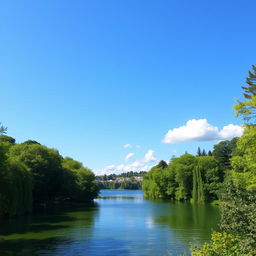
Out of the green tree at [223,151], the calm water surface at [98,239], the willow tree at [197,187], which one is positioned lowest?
the calm water surface at [98,239]

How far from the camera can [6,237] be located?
103 ft

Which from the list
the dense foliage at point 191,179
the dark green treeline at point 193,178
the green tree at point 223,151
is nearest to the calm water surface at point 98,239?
the dark green treeline at point 193,178

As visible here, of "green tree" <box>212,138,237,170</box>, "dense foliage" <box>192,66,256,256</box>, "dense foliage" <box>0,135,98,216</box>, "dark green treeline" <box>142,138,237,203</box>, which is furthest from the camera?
"green tree" <box>212,138,237,170</box>

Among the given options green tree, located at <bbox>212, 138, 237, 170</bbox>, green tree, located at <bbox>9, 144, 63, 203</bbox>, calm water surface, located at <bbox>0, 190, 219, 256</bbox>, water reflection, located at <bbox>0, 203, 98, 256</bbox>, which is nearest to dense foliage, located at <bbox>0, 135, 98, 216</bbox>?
green tree, located at <bbox>9, 144, 63, 203</bbox>

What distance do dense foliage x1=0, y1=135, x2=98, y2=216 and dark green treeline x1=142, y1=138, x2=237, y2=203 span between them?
83.0ft

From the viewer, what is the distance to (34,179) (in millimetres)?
65375

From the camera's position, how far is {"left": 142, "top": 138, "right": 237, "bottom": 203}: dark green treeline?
8869 centimetres

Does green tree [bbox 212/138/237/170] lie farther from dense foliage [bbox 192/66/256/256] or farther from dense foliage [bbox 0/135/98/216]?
dense foliage [bbox 192/66/256/256]

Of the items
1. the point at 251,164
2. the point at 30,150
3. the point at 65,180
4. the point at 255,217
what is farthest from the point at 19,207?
the point at 255,217

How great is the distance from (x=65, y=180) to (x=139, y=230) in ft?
156

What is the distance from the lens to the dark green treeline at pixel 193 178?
291ft

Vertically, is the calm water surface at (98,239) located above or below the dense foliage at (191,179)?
below

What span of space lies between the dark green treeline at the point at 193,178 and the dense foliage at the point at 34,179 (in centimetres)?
2530

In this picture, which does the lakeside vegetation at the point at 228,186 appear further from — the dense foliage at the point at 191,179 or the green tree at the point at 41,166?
the green tree at the point at 41,166
